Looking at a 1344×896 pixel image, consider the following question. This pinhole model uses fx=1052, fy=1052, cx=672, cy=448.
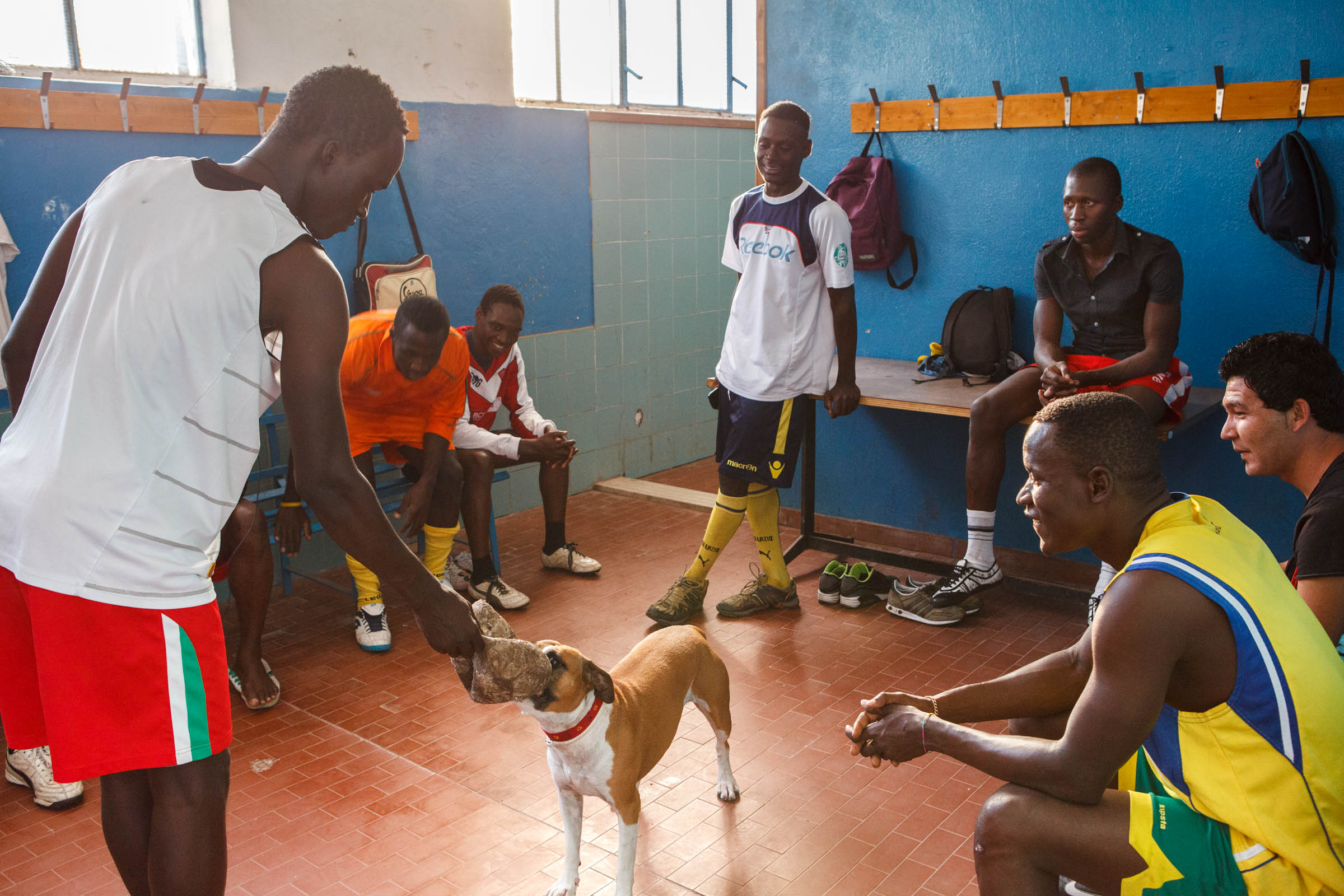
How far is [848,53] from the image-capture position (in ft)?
16.8

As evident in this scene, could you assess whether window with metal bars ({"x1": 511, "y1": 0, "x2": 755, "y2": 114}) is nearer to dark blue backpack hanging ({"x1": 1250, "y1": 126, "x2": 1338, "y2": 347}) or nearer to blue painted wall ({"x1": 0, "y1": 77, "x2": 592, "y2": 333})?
blue painted wall ({"x1": 0, "y1": 77, "x2": 592, "y2": 333})

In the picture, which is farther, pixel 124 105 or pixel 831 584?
pixel 831 584

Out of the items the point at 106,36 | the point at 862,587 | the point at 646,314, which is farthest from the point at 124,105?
the point at 862,587

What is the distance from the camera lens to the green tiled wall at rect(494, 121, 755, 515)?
243 inches

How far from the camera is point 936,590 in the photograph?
4.37 metres

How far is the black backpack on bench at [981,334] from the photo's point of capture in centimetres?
466

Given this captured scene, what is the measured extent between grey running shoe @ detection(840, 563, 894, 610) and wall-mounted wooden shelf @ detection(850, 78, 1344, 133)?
2082mm

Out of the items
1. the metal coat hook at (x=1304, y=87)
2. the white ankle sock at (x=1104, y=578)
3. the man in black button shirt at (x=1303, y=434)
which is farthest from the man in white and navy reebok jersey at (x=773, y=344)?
→ the man in black button shirt at (x=1303, y=434)

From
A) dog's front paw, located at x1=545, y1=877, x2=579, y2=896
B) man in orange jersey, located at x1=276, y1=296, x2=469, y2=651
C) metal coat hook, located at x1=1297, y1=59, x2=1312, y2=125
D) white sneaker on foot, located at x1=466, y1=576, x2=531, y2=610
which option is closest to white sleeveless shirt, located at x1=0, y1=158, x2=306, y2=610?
dog's front paw, located at x1=545, y1=877, x2=579, y2=896

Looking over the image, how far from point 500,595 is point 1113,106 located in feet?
10.9

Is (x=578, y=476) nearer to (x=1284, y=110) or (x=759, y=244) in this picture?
(x=759, y=244)

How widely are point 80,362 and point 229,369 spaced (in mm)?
212

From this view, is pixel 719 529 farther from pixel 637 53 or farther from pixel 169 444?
pixel 637 53

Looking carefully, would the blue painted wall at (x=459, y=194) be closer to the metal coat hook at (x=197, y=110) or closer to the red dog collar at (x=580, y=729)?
the metal coat hook at (x=197, y=110)
